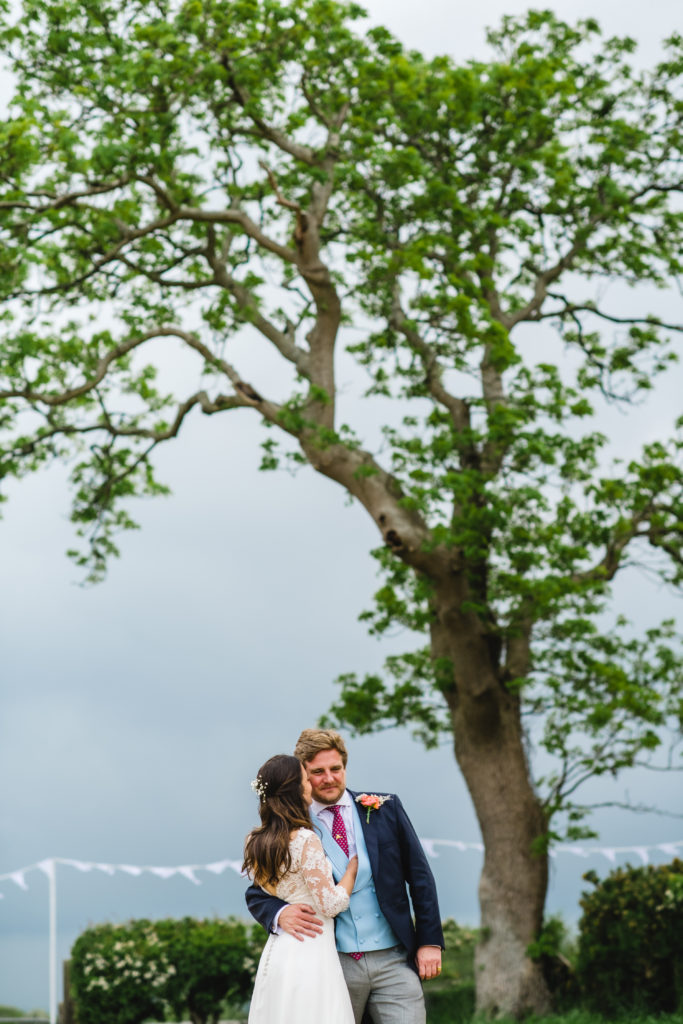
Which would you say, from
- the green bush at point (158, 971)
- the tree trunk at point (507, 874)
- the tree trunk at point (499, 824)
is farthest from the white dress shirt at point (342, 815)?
the green bush at point (158, 971)

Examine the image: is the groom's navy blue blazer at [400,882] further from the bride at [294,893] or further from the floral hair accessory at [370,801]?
the bride at [294,893]

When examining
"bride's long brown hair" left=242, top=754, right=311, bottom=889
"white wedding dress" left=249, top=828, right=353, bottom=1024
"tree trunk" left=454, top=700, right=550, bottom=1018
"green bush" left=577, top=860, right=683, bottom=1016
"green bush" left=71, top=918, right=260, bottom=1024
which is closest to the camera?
"white wedding dress" left=249, top=828, right=353, bottom=1024

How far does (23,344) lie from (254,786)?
7682mm

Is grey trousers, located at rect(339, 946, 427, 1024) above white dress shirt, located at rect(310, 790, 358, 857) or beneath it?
beneath

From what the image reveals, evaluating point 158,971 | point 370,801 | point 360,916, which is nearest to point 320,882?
point 360,916

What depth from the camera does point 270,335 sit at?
13.4 m

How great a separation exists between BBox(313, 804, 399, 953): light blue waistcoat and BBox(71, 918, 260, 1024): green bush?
29.9ft

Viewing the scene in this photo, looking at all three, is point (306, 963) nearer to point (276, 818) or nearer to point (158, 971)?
point (276, 818)

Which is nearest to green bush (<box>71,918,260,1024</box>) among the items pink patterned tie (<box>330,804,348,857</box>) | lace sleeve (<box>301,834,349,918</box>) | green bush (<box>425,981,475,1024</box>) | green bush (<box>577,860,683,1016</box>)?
green bush (<box>425,981,475,1024</box>)

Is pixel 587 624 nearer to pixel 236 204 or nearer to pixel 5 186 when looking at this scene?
pixel 236 204

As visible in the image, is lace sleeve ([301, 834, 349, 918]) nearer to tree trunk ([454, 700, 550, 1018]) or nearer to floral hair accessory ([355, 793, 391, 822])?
floral hair accessory ([355, 793, 391, 822])

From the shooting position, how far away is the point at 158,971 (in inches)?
504

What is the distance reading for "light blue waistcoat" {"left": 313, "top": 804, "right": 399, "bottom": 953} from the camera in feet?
15.0

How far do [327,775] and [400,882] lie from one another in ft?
Result: 1.75
